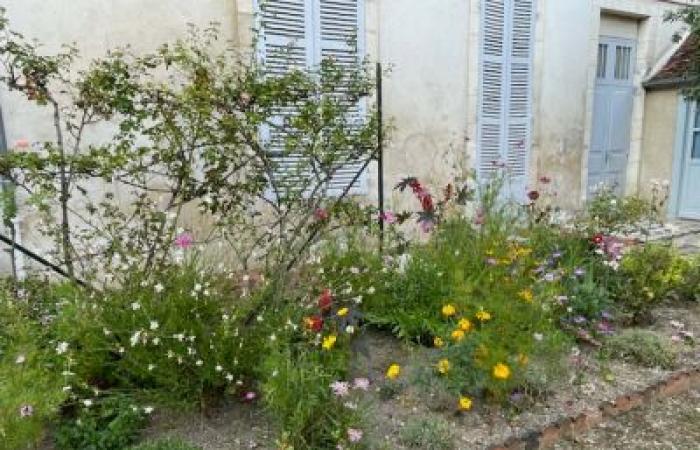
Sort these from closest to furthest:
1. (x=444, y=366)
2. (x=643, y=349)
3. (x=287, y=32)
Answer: (x=444, y=366) < (x=643, y=349) < (x=287, y=32)

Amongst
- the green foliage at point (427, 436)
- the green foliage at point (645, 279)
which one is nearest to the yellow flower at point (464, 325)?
the green foliage at point (427, 436)

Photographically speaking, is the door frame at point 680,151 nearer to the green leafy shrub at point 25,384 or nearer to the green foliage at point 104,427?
the green foliage at point 104,427

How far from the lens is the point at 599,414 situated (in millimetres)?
2504

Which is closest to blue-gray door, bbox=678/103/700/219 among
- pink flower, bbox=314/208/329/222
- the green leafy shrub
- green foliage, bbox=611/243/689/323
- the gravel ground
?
green foliage, bbox=611/243/689/323

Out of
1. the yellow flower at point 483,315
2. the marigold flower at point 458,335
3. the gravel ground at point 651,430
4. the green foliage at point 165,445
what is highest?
the yellow flower at point 483,315

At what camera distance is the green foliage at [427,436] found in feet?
7.01

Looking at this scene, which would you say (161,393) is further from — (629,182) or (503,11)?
(629,182)

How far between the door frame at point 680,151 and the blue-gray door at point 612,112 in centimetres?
66

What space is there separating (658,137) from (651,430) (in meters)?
7.24

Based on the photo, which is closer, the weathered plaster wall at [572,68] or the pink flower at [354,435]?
the pink flower at [354,435]

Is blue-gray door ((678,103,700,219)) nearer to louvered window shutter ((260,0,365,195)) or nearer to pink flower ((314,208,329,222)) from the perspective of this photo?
louvered window shutter ((260,0,365,195))

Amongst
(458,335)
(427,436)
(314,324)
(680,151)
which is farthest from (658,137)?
(314,324)

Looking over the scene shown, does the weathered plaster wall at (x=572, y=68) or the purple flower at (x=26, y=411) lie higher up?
the weathered plaster wall at (x=572, y=68)

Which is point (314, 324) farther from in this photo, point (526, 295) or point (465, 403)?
point (526, 295)
